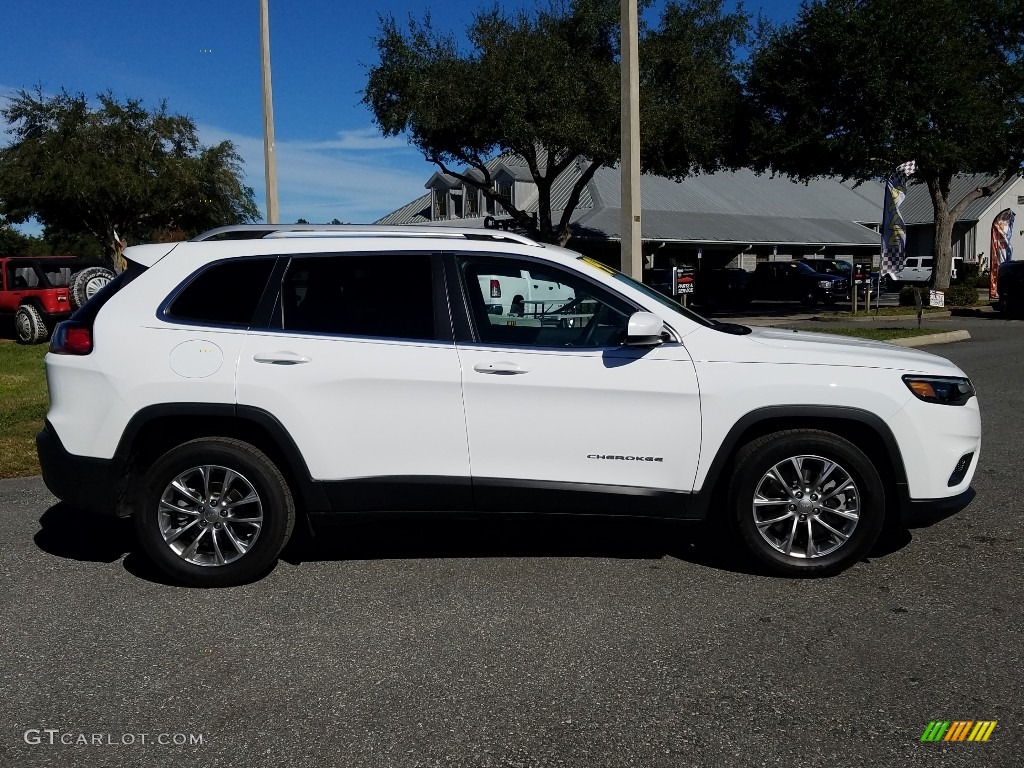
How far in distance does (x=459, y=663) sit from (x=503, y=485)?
1098mm

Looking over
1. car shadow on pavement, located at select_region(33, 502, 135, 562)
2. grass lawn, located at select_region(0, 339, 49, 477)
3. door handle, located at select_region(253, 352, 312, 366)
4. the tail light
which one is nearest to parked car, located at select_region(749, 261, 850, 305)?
grass lawn, located at select_region(0, 339, 49, 477)

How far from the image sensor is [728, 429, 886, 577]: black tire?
4918mm

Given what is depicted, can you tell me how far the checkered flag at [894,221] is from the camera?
24.1 m

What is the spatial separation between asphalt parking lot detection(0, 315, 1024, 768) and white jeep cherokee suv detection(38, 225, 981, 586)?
350mm

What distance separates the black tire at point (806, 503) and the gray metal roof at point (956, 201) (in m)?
53.2

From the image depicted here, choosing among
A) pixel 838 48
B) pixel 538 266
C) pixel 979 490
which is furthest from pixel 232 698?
pixel 838 48

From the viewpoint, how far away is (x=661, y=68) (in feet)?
94.7

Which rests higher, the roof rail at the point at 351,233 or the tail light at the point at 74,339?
the roof rail at the point at 351,233

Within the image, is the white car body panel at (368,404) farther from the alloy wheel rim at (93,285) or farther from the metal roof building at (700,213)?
the metal roof building at (700,213)

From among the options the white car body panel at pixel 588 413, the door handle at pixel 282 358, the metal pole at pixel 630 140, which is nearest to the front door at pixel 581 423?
the white car body panel at pixel 588 413

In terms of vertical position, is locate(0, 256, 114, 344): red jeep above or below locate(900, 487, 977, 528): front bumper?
above

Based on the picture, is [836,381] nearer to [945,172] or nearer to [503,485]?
[503,485]

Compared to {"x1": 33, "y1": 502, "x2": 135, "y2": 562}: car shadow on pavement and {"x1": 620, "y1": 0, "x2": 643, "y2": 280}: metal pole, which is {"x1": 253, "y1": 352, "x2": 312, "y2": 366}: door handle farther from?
{"x1": 620, "y1": 0, "x2": 643, "y2": 280}: metal pole

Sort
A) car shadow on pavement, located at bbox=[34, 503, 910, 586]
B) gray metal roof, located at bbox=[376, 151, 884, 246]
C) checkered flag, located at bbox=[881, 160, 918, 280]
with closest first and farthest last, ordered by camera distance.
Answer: car shadow on pavement, located at bbox=[34, 503, 910, 586] < checkered flag, located at bbox=[881, 160, 918, 280] < gray metal roof, located at bbox=[376, 151, 884, 246]
